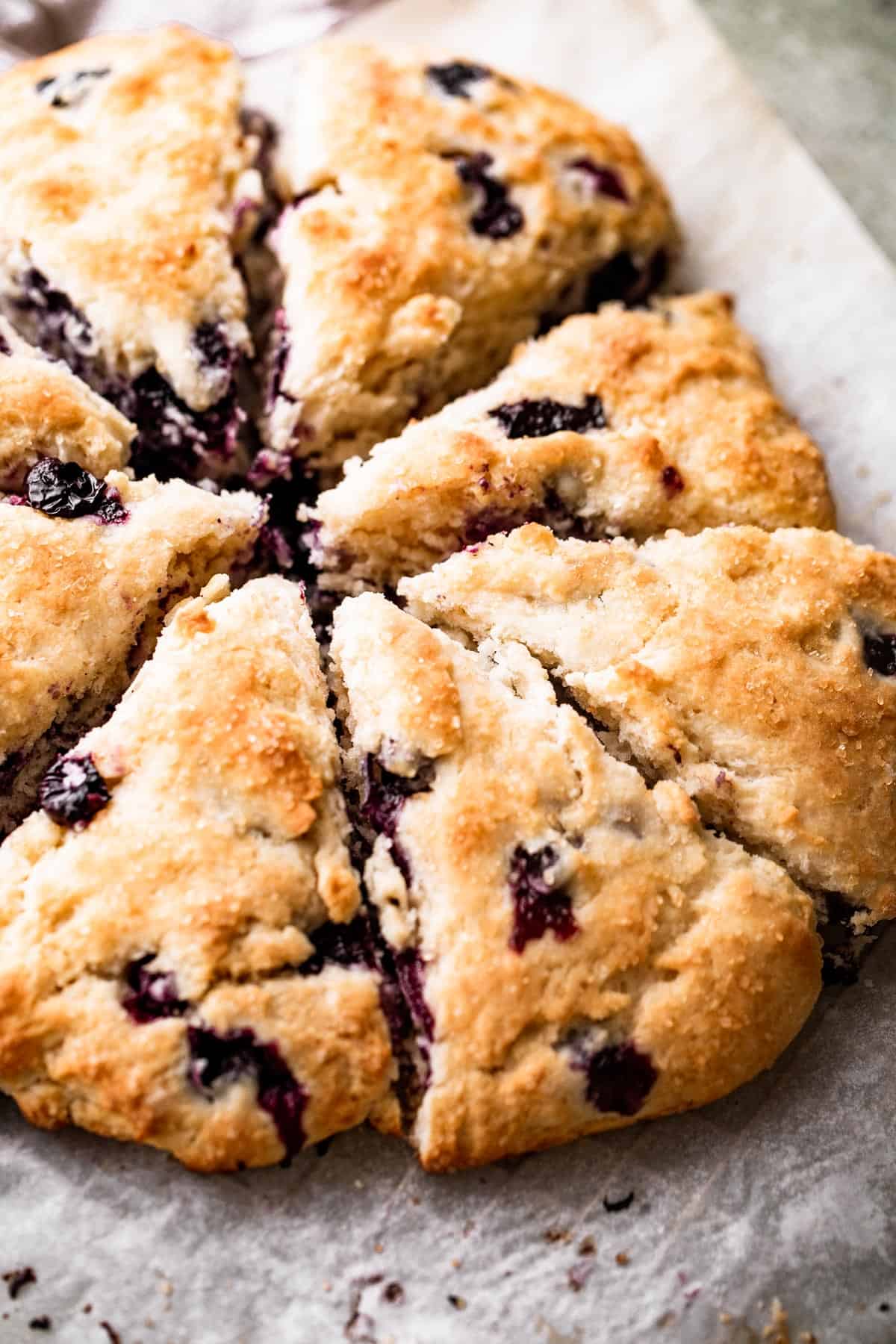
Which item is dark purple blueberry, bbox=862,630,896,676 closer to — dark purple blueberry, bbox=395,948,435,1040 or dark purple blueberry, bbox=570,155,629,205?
dark purple blueberry, bbox=395,948,435,1040

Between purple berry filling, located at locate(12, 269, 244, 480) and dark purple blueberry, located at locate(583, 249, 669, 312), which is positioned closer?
purple berry filling, located at locate(12, 269, 244, 480)

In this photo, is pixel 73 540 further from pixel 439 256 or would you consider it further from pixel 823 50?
pixel 823 50

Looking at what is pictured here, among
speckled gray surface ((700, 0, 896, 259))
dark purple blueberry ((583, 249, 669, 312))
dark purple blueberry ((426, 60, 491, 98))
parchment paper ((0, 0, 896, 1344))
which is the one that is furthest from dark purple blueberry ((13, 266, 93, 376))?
speckled gray surface ((700, 0, 896, 259))

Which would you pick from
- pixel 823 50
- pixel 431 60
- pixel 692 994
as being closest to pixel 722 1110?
pixel 692 994

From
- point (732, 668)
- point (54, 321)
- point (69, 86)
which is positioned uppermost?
point (69, 86)

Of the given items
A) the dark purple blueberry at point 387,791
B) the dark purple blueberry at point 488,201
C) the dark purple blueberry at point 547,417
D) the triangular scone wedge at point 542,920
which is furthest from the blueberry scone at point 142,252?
the dark purple blueberry at point 387,791

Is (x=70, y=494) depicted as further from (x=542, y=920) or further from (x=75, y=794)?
(x=542, y=920)

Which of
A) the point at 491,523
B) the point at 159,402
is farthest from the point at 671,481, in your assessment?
the point at 159,402
